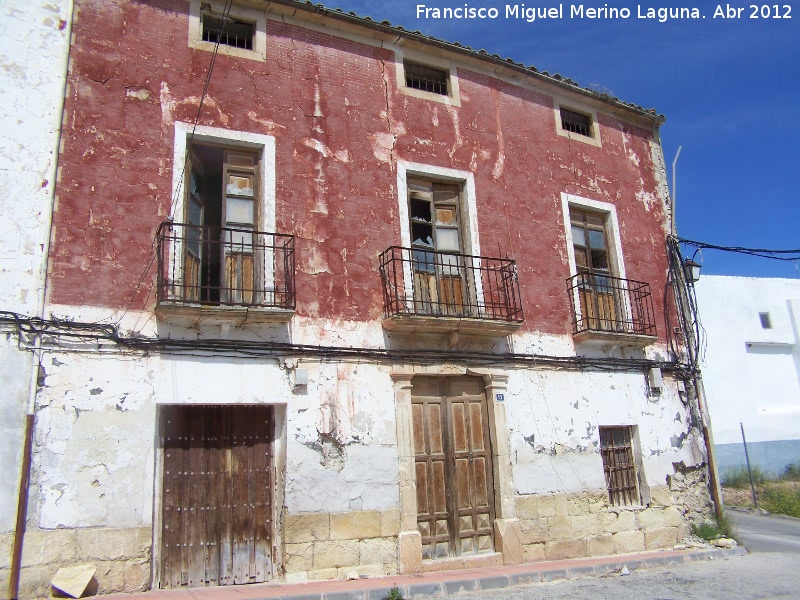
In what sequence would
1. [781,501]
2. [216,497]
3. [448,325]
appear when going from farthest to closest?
[781,501] < [448,325] < [216,497]

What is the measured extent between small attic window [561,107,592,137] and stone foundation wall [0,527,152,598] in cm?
920

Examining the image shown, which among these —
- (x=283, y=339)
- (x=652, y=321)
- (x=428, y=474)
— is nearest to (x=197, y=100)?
(x=283, y=339)

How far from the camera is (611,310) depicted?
10.9 m

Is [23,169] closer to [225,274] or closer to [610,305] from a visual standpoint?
[225,274]

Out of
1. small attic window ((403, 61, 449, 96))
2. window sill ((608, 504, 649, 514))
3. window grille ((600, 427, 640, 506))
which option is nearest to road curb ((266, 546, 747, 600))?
window sill ((608, 504, 649, 514))

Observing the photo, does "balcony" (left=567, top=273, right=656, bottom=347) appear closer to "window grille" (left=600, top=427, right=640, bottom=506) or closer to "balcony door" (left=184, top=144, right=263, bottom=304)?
"window grille" (left=600, top=427, right=640, bottom=506)

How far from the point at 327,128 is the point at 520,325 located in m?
3.81

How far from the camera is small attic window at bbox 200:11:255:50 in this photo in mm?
8836

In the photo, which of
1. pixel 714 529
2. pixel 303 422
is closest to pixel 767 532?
pixel 714 529

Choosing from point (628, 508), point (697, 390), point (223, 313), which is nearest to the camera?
point (223, 313)

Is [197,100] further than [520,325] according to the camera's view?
No

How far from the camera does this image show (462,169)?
10070 mm

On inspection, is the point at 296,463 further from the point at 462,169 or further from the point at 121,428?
the point at 462,169

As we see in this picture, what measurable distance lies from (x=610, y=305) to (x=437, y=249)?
329cm
